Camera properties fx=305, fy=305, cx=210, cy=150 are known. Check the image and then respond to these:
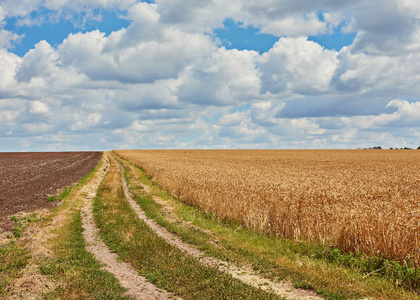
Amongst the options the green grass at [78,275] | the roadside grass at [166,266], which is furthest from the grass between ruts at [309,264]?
the green grass at [78,275]

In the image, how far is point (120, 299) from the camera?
7.61m

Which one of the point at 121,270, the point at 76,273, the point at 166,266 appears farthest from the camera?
the point at 121,270

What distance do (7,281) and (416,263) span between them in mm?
11702

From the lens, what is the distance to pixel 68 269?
9.65m

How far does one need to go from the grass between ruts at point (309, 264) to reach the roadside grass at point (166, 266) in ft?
4.35

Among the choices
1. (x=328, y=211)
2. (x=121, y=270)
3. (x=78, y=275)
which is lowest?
(x=121, y=270)

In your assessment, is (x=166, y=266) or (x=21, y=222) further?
(x=21, y=222)

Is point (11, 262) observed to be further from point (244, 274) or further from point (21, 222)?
point (244, 274)

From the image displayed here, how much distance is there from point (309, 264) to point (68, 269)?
7.62m

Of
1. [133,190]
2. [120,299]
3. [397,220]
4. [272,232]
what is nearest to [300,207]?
[272,232]

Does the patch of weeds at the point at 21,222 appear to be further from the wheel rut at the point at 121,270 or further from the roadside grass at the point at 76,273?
the wheel rut at the point at 121,270

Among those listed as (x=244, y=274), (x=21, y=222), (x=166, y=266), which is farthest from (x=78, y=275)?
(x=21, y=222)

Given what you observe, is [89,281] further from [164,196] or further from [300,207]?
[164,196]

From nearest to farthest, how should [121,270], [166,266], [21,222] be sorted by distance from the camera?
[166,266]
[121,270]
[21,222]
